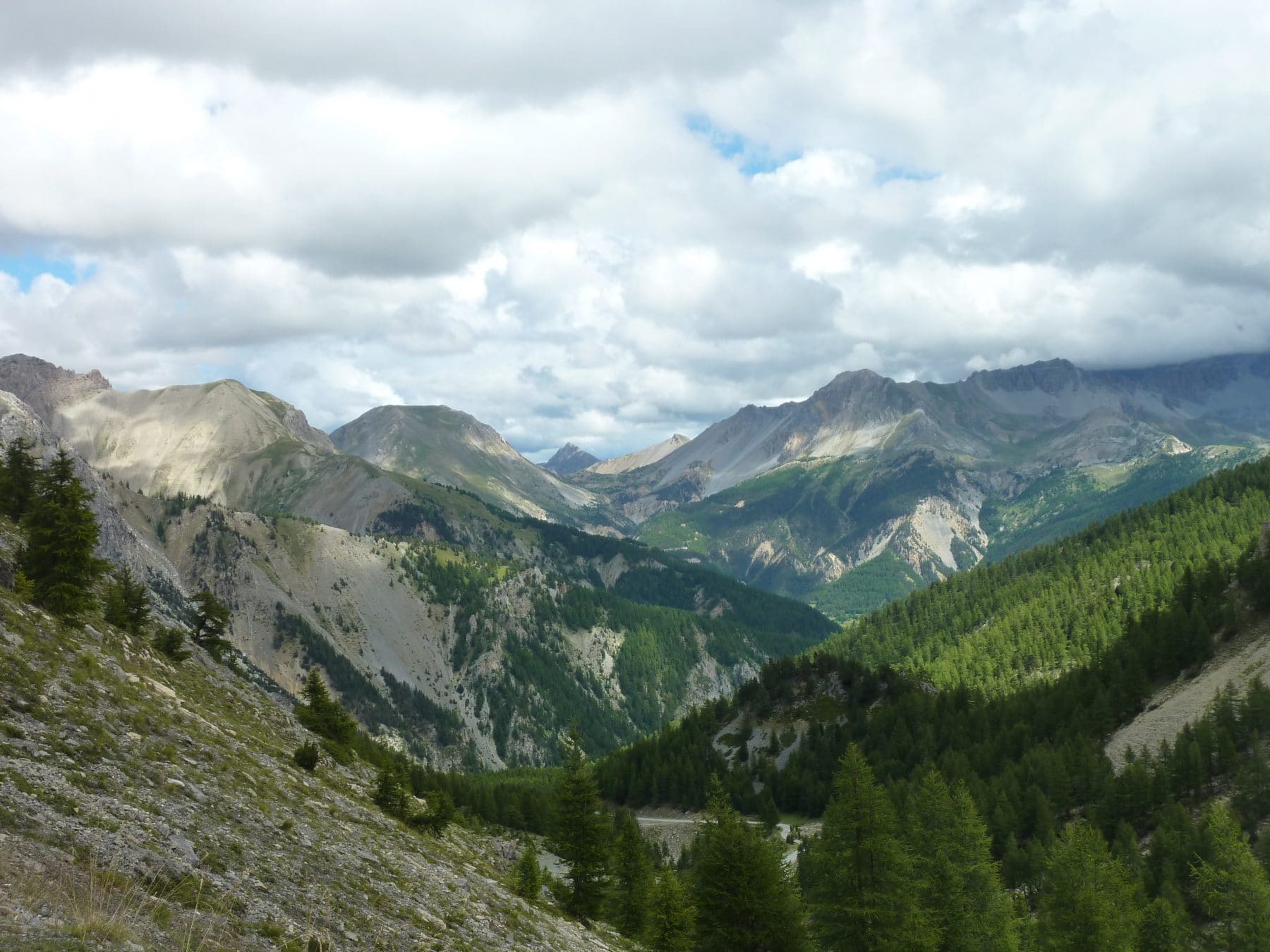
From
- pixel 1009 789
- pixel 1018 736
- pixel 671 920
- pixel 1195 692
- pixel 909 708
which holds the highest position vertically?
pixel 1195 692

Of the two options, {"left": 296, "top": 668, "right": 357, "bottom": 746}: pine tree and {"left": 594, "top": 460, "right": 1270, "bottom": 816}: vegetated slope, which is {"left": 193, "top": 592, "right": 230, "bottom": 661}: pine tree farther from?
{"left": 594, "top": 460, "right": 1270, "bottom": 816}: vegetated slope

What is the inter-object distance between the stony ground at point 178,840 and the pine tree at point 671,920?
203 inches

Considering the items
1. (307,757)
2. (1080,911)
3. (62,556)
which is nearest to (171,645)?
(62,556)

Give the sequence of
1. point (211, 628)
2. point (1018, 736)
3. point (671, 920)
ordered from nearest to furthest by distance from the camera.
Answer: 1. point (671, 920)
2. point (211, 628)
3. point (1018, 736)

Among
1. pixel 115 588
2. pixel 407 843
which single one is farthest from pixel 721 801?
pixel 115 588

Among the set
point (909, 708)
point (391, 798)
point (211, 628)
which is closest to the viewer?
point (391, 798)

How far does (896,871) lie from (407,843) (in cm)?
2598

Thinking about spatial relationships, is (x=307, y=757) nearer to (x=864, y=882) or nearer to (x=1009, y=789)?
(x=864, y=882)

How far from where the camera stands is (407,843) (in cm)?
4359

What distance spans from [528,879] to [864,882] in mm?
20387

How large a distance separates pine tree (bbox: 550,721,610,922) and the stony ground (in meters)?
4.75

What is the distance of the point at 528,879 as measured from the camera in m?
51.4

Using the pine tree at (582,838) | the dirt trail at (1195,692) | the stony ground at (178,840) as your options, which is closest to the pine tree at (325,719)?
the stony ground at (178,840)

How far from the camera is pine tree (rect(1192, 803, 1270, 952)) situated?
54.5 metres
